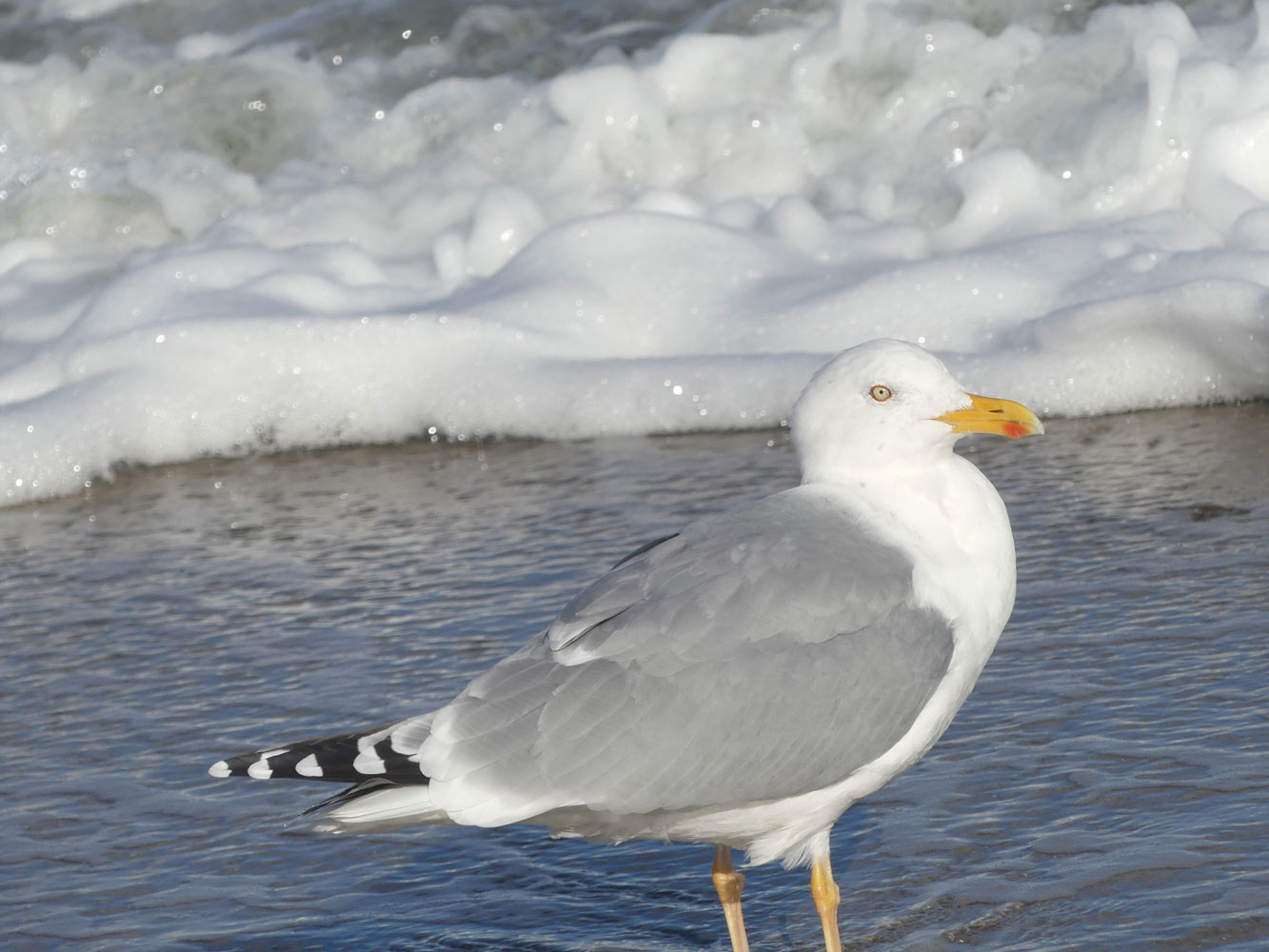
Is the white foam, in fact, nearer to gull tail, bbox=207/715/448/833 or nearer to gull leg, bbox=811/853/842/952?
gull leg, bbox=811/853/842/952

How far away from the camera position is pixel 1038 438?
20.3 feet

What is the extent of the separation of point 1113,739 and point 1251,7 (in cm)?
608

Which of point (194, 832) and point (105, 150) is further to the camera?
point (105, 150)

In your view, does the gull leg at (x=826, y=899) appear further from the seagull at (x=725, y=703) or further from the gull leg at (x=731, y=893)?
the gull leg at (x=731, y=893)

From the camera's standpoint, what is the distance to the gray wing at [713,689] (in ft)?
9.87

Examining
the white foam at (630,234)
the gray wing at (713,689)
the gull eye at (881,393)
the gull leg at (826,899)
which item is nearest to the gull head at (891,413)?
the gull eye at (881,393)

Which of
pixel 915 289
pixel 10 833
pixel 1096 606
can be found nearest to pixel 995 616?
pixel 1096 606

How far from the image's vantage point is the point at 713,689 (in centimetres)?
307

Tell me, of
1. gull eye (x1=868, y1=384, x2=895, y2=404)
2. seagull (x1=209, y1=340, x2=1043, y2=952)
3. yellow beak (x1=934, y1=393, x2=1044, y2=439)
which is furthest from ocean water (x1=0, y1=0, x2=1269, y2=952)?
gull eye (x1=868, y1=384, x2=895, y2=404)

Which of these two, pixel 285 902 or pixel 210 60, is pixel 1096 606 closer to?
pixel 285 902

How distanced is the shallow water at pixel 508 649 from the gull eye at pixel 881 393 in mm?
861

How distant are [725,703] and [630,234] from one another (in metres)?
5.25

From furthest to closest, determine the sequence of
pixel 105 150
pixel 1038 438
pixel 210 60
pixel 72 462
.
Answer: pixel 210 60
pixel 105 150
pixel 72 462
pixel 1038 438

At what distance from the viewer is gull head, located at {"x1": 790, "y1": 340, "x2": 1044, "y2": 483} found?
335 cm
